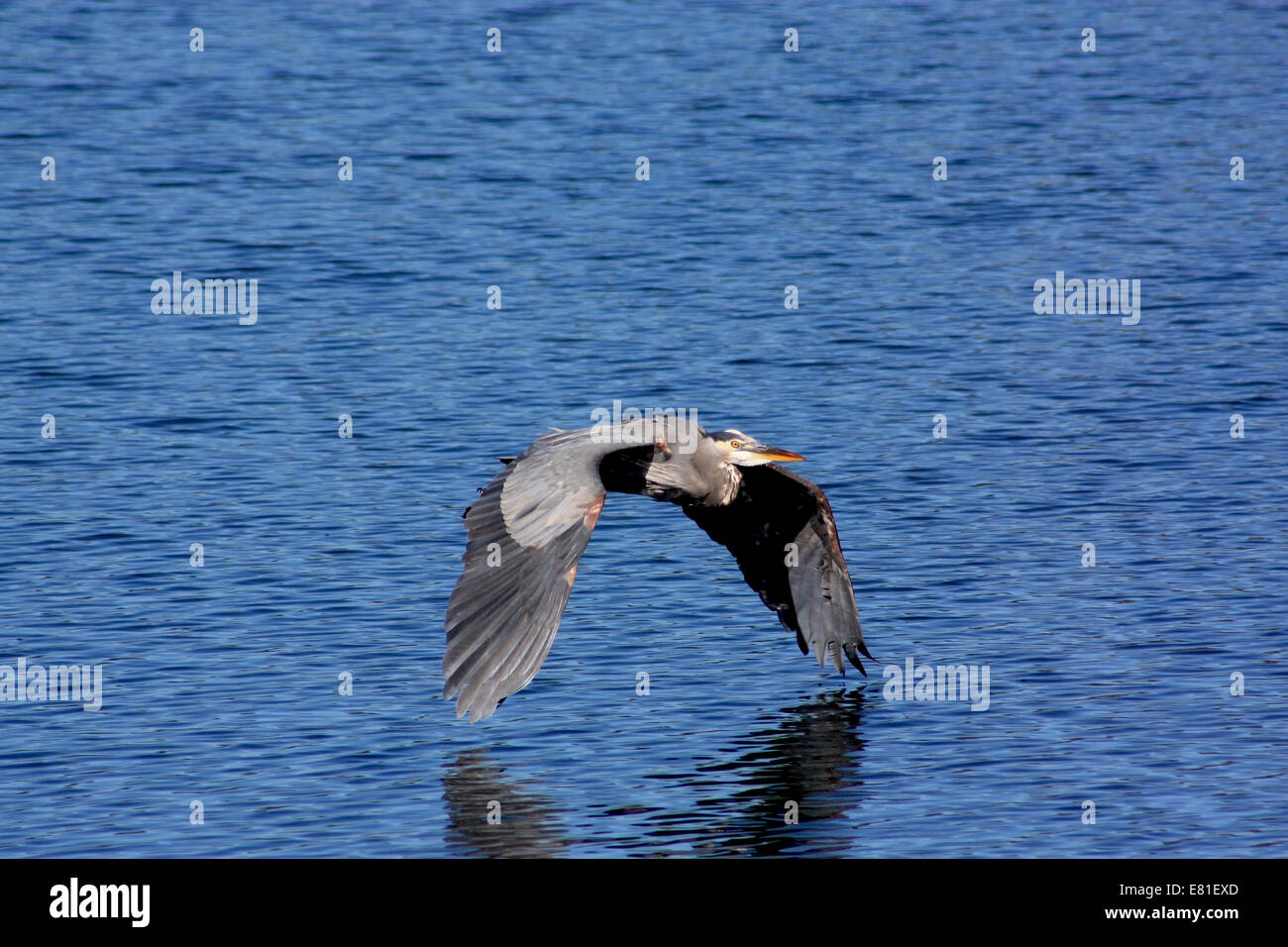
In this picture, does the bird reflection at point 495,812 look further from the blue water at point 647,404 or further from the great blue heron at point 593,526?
the great blue heron at point 593,526

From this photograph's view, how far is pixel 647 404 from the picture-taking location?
66.2 ft

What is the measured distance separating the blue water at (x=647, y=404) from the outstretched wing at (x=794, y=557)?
415 mm

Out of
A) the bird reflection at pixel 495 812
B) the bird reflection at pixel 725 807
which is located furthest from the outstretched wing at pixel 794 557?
the bird reflection at pixel 495 812

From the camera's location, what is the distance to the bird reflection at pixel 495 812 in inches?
448

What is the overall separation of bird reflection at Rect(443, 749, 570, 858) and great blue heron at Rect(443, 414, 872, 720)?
61 centimetres

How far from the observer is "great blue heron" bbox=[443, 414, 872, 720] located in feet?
35.9

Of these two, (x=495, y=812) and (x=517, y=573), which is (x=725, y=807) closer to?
(x=495, y=812)

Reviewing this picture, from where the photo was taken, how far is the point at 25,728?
44.3ft

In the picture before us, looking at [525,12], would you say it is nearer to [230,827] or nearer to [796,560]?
[796,560]

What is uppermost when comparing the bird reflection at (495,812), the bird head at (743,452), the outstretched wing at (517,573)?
the bird head at (743,452)

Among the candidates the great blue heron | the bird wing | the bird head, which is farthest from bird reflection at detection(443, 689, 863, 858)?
the bird head

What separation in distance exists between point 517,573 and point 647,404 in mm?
9087

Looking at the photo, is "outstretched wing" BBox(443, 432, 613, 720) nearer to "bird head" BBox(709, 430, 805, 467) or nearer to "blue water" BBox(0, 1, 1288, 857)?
"blue water" BBox(0, 1, 1288, 857)

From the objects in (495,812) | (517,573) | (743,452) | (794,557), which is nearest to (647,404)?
(794,557)
